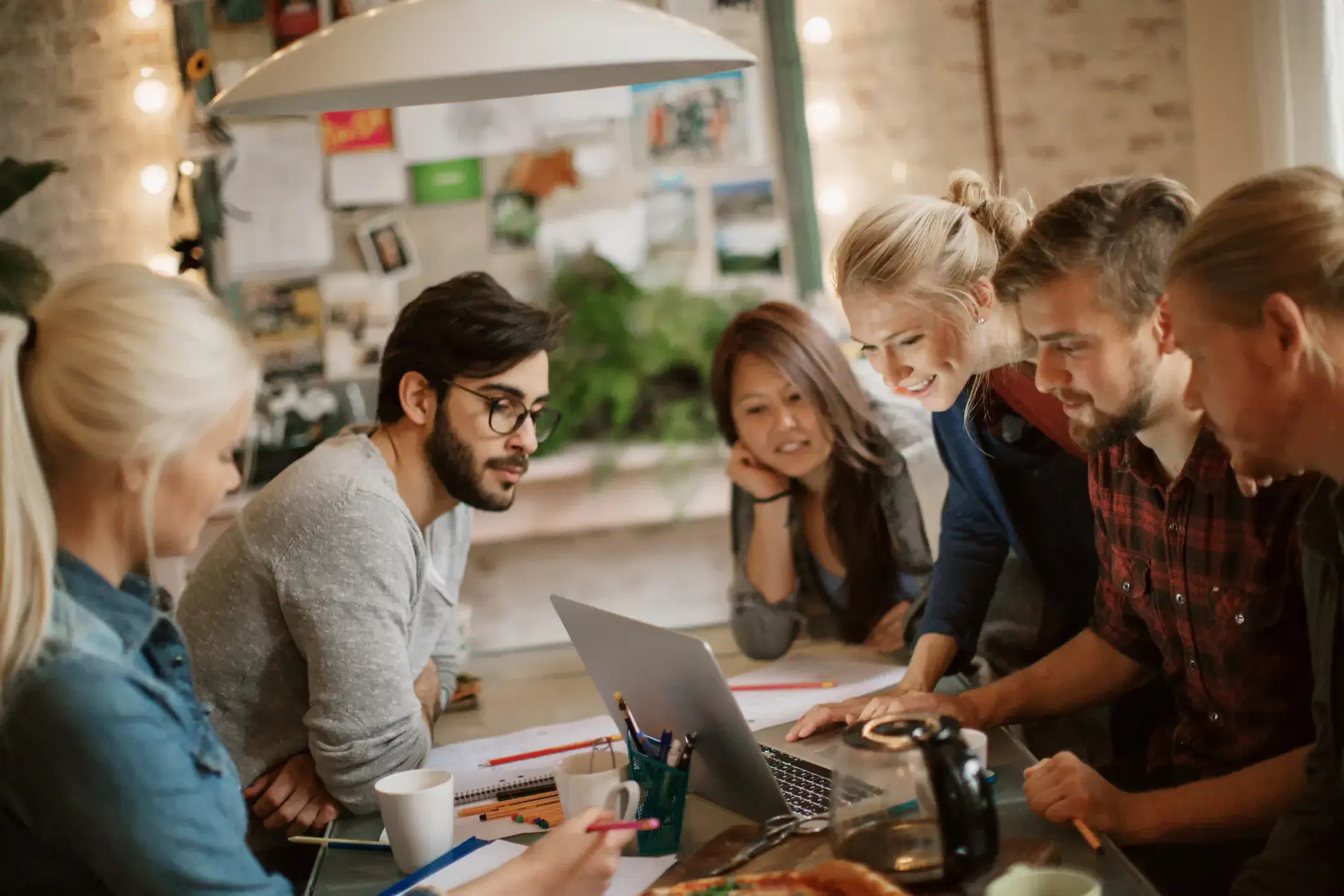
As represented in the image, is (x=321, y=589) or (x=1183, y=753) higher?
(x=321, y=589)

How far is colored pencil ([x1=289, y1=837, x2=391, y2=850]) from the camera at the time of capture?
143 cm

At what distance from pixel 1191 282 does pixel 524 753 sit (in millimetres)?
1047

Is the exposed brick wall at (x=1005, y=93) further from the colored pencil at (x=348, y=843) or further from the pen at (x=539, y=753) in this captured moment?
the colored pencil at (x=348, y=843)

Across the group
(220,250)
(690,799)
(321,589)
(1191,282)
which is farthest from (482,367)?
(220,250)

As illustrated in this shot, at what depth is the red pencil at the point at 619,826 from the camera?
1.17 metres

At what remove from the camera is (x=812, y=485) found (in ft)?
8.23

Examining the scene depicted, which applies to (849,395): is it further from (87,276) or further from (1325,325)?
A: (87,276)

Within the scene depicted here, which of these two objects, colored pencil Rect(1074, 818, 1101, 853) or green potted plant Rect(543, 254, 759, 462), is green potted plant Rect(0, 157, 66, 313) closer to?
green potted plant Rect(543, 254, 759, 462)

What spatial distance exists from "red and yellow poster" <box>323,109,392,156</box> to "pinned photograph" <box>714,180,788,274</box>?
92cm

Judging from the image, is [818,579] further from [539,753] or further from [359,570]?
[359,570]

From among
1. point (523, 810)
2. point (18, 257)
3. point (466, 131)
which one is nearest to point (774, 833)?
point (523, 810)

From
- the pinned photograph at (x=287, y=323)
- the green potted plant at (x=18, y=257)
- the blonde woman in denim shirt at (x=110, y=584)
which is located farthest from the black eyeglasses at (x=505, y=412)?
the pinned photograph at (x=287, y=323)

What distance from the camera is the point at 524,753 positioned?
5.57 ft

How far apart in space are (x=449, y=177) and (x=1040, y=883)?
108 inches
